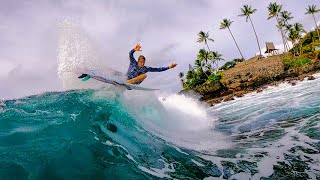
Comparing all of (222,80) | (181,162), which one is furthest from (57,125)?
(222,80)

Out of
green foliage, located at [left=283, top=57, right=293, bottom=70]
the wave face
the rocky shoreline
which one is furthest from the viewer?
green foliage, located at [left=283, top=57, right=293, bottom=70]

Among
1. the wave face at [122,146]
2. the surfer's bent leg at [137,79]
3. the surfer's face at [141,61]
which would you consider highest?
the surfer's face at [141,61]

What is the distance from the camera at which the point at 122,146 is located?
8.09m

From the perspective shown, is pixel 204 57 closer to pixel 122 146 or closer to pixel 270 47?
pixel 270 47

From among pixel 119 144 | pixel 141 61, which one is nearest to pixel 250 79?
pixel 141 61

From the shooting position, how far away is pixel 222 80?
54562 millimetres

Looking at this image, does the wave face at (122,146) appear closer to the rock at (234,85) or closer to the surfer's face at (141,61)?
the surfer's face at (141,61)

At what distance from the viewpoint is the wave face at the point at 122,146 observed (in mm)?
5957

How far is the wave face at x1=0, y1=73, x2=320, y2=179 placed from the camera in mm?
5957

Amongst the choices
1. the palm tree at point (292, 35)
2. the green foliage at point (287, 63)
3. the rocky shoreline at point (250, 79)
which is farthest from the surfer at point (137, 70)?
the palm tree at point (292, 35)

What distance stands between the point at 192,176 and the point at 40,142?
373 cm

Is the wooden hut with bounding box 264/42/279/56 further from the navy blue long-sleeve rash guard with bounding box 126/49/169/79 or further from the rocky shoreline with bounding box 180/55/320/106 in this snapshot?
the navy blue long-sleeve rash guard with bounding box 126/49/169/79

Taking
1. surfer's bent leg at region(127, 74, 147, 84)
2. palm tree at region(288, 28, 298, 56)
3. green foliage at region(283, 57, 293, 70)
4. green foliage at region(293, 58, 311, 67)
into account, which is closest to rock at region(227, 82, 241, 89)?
green foliage at region(283, 57, 293, 70)

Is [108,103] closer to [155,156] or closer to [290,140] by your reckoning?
[155,156]
